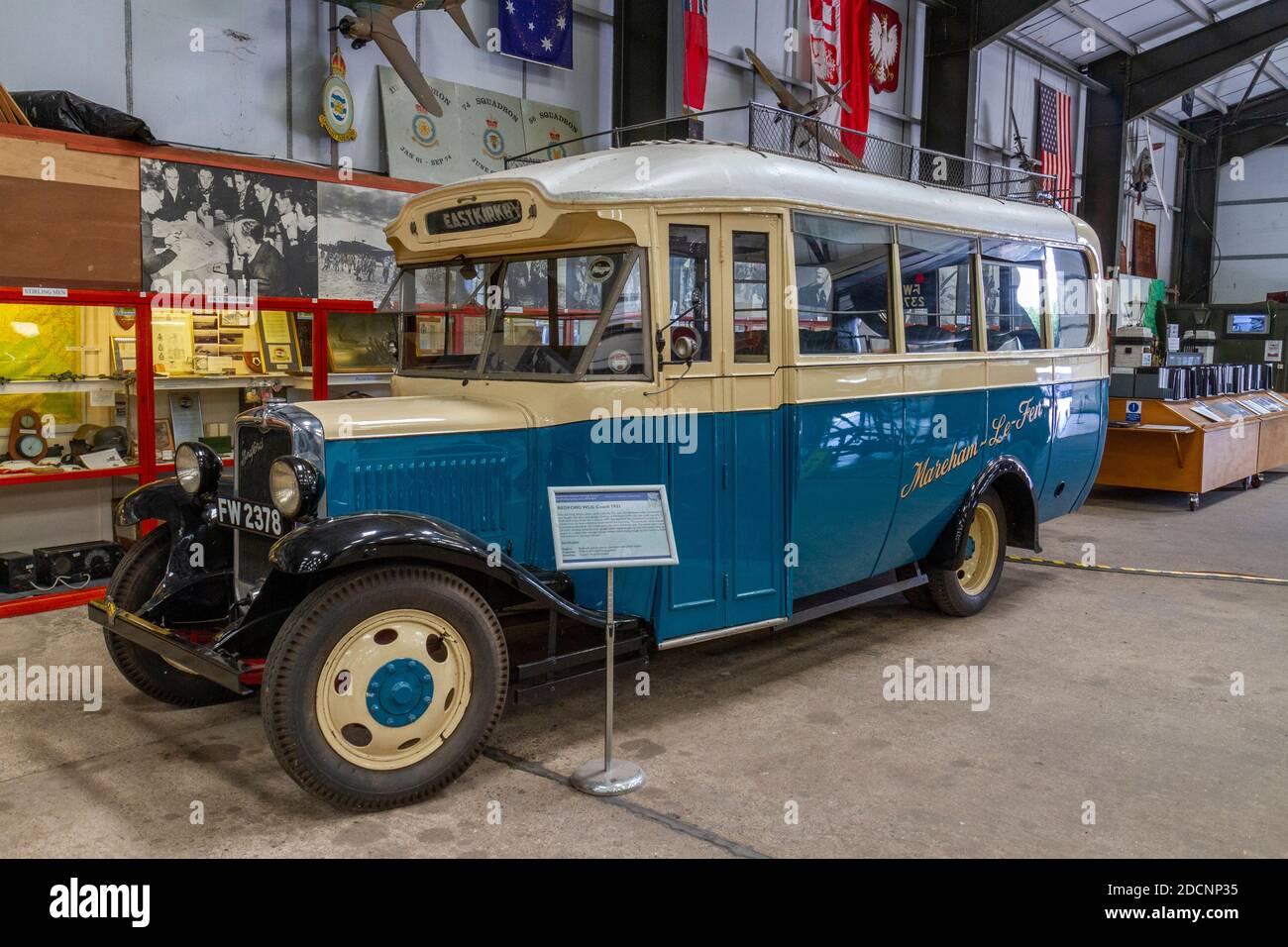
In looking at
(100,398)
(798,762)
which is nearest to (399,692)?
(798,762)

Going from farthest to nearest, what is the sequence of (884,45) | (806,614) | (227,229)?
(884,45) < (227,229) < (806,614)

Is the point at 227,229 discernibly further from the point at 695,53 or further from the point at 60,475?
the point at 695,53

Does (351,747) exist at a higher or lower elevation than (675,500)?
lower

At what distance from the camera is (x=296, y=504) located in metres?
3.82

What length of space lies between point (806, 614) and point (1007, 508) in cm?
223

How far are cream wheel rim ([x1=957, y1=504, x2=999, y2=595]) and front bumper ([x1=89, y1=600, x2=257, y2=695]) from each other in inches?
173

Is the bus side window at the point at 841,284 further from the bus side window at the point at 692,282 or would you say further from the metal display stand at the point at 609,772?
the metal display stand at the point at 609,772

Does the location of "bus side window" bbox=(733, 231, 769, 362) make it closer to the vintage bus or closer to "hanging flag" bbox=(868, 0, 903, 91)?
the vintage bus

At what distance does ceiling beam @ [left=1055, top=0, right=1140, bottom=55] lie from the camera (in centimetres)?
1585

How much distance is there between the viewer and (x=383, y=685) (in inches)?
144

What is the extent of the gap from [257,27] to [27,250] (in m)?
2.50

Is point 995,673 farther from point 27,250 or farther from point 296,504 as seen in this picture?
point 27,250
